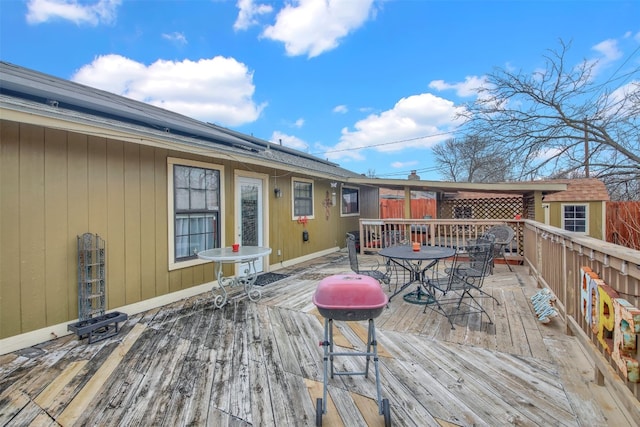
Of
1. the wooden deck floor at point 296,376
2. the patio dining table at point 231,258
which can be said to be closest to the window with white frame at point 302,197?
the patio dining table at point 231,258

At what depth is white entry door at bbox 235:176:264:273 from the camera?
559 cm

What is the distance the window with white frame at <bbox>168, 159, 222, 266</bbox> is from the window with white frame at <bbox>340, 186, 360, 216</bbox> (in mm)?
5086

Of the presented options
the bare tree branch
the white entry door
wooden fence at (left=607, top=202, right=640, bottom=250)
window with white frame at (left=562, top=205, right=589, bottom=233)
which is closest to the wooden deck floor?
the white entry door

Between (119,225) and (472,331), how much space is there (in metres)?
4.11

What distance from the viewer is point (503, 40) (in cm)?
902

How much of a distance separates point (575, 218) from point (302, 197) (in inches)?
458

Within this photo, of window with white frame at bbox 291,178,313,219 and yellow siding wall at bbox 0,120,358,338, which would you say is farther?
window with white frame at bbox 291,178,313,219

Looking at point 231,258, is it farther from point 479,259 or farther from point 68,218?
point 479,259

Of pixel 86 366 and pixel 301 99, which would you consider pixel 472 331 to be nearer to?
pixel 86 366

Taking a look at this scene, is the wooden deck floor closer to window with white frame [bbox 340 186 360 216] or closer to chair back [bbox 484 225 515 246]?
chair back [bbox 484 225 515 246]

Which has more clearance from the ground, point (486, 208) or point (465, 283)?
point (486, 208)

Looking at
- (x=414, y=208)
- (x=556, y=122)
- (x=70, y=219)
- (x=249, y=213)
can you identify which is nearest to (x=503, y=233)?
(x=249, y=213)

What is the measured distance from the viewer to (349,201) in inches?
399

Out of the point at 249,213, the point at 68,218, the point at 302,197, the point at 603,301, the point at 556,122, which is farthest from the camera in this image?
the point at 556,122
